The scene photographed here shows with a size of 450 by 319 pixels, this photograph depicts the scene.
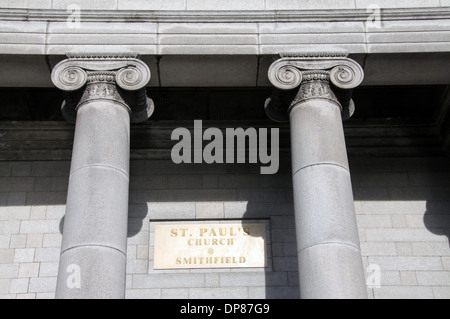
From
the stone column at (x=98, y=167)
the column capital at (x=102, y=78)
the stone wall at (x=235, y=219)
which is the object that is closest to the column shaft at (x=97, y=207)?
the stone column at (x=98, y=167)

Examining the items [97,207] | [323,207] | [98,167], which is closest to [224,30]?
[98,167]

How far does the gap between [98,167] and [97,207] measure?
0.85m

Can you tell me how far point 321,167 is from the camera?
1366 cm

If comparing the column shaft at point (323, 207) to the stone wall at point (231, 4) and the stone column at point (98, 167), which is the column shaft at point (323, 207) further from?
the stone column at point (98, 167)

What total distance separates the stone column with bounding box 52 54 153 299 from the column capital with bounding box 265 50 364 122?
2.83 meters

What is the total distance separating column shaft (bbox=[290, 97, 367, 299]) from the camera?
41.5 ft

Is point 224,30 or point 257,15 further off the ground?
point 257,15

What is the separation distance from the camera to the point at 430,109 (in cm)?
1856

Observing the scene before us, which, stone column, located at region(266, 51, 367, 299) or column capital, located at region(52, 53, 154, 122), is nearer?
stone column, located at region(266, 51, 367, 299)

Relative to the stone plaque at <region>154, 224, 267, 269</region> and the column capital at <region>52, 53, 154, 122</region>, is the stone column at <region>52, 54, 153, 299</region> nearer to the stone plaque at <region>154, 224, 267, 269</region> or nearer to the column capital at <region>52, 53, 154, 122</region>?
the column capital at <region>52, 53, 154, 122</region>

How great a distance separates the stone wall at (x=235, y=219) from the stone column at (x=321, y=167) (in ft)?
11.1

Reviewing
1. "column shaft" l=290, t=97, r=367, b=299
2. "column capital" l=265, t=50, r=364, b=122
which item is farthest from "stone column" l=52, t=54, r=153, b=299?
"column shaft" l=290, t=97, r=367, b=299

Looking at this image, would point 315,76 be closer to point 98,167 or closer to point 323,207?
point 323,207

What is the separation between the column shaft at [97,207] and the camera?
1246cm
